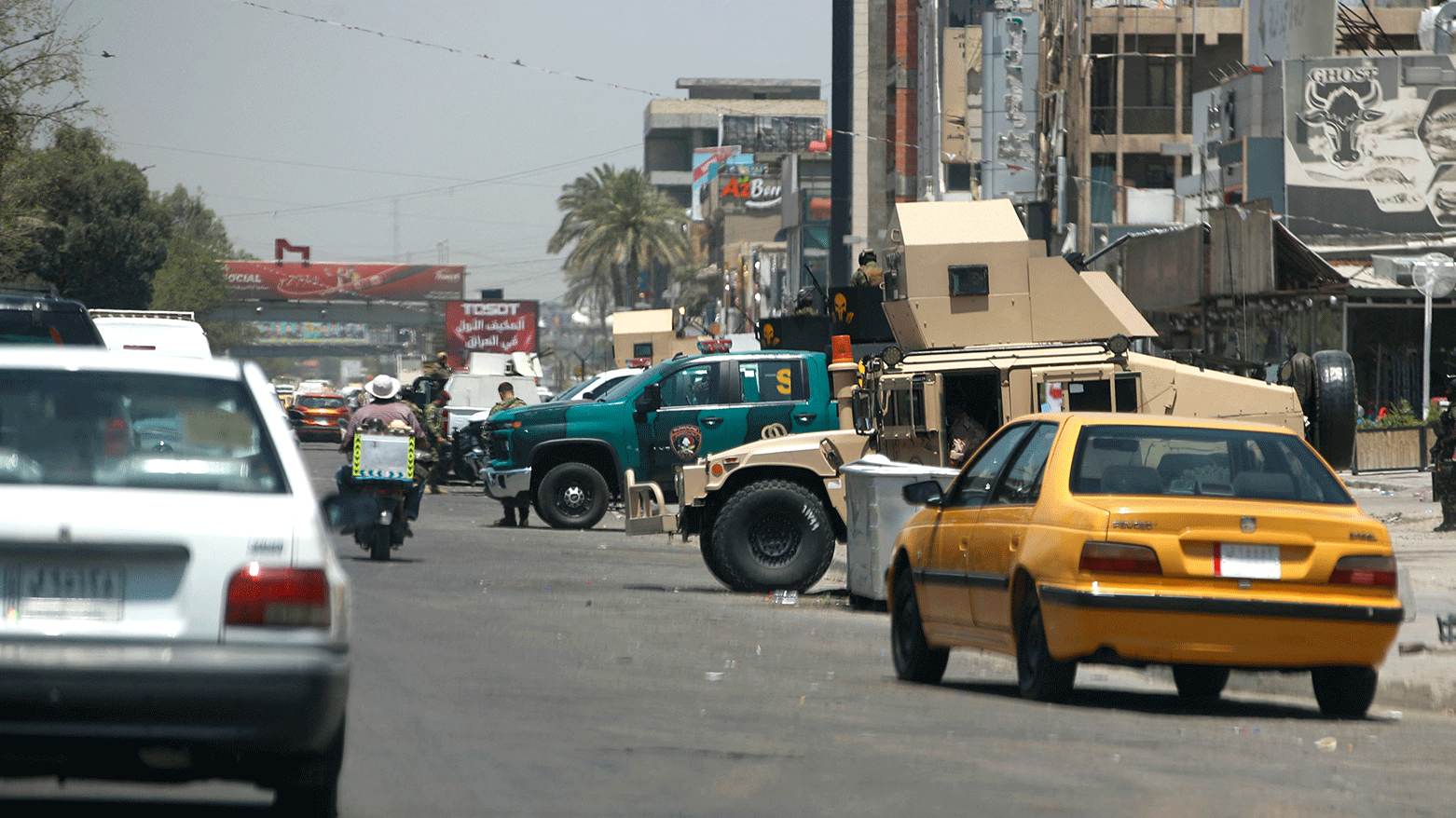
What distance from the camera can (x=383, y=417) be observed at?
17.2m

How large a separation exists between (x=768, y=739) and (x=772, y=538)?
734 centimetres

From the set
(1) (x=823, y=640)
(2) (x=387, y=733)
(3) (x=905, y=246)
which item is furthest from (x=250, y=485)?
(3) (x=905, y=246)

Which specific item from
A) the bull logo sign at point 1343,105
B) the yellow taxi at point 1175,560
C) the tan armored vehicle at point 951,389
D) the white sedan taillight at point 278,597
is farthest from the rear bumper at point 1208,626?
the bull logo sign at point 1343,105

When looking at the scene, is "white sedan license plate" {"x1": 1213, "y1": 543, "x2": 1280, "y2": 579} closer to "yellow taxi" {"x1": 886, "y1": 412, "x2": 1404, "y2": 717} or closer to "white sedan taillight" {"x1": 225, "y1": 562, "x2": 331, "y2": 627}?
"yellow taxi" {"x1": 886, "y1": 412, "x2": 1404, "y2": 717}

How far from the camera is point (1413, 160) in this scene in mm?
36094

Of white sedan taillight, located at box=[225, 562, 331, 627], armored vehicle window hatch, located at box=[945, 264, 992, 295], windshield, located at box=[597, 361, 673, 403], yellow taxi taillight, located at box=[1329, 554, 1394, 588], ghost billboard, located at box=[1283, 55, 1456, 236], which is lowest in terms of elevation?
yellow taxi taillight, located at box=[1329, 554, 1394, 588]

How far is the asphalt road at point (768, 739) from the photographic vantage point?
6.39 metres

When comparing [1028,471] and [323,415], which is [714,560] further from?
[323,415]

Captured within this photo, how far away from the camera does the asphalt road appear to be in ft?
21.0

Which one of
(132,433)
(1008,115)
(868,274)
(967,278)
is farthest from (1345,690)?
(1008,115)

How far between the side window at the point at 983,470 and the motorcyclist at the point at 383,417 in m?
8.35

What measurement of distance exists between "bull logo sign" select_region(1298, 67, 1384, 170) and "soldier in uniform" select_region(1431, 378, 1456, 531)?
19.0m

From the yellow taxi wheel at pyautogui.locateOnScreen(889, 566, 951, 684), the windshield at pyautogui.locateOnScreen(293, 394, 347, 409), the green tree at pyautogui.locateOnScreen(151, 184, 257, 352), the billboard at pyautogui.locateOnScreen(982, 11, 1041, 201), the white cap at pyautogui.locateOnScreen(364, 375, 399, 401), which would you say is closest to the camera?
the yellow taxi wheel at pyautogui.locateOnScreen(889, 566, 951, 684)

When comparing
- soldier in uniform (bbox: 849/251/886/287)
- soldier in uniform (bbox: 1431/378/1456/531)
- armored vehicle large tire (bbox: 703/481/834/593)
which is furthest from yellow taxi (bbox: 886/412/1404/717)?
soldier in uniform (bbox: 849/251/886/287)
